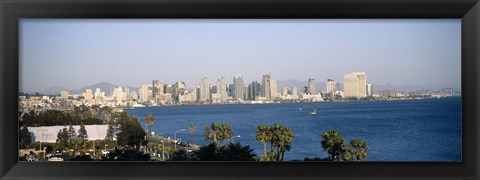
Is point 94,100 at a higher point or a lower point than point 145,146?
higher

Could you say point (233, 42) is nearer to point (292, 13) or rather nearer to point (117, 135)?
point (117, 135)

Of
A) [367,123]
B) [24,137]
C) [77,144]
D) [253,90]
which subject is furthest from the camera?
[367,123]

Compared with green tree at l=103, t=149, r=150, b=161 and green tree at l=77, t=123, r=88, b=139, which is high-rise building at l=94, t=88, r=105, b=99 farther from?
green tree at l=103, t=149, r=150, b=161

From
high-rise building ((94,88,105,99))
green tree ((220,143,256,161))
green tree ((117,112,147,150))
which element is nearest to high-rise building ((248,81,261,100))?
high-rise building ((94,88,105,99))

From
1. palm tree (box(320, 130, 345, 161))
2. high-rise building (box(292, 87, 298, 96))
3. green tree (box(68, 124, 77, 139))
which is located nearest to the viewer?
green tree (box(68, 124, 77, 139))

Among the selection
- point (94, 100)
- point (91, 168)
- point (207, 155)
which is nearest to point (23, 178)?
point (91, 168)

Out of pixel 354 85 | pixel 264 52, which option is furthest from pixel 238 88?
pixel 264 52

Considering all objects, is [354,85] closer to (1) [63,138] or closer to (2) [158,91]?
(2) [158,91]
